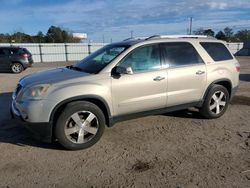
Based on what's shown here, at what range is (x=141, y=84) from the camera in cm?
499

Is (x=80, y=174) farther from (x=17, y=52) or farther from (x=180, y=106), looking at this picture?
(x=17, y=52)

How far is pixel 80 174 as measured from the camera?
3.82 meters

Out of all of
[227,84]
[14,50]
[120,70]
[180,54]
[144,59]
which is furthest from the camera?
[14,50]

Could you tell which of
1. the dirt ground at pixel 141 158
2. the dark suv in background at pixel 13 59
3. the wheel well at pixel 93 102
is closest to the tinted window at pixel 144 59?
the wheel well at pixel 93 102

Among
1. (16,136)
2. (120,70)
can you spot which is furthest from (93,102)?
(16,136)

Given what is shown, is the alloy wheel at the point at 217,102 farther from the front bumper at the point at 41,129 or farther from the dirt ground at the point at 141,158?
the front bumper at the point at 41,129

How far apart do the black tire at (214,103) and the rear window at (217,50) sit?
634 mm

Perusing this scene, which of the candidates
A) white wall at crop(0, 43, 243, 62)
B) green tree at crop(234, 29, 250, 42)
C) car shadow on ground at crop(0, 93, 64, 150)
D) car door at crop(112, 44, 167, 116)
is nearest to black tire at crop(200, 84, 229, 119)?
car door at crop(112, 44, 167, 116)

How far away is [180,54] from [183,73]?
0.41 m

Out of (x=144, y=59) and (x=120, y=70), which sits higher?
(x=144, y=59)

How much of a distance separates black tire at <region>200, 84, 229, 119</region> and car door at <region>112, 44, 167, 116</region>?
1.15 metres

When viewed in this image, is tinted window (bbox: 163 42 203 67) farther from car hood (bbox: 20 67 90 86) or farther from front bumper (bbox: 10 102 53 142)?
front bumper (bbox: 10 102 53 142)

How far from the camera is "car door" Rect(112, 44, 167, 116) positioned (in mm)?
4852

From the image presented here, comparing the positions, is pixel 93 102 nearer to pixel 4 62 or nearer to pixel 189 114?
pixel 189 114
